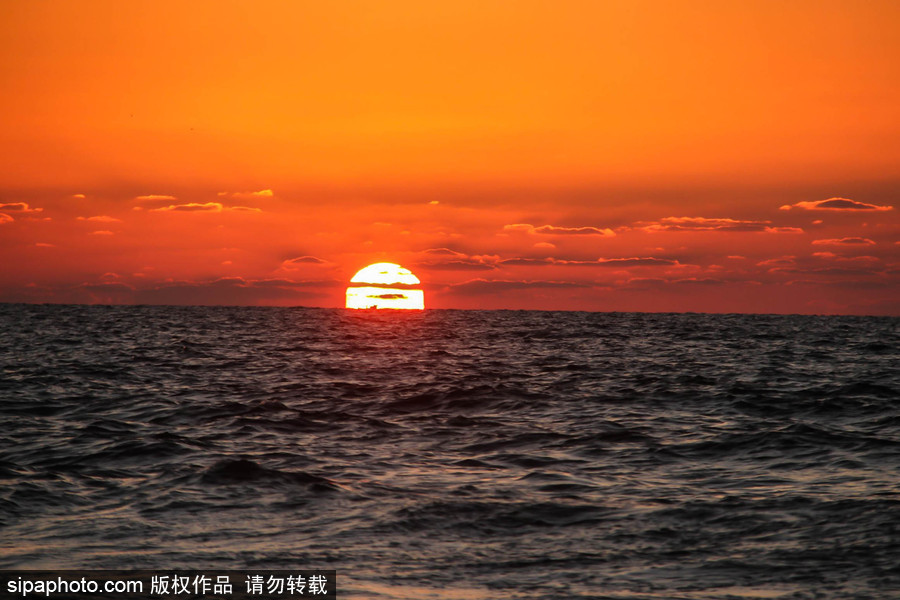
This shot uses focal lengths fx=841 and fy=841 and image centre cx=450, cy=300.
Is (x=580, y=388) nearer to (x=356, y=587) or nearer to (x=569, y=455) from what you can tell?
(x=569, y=455)

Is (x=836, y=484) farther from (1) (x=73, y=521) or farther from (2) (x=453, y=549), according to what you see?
(1) (x=73, y=521)

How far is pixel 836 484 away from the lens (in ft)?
45.4

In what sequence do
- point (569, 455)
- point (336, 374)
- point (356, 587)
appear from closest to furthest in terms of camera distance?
point (356, 587)
point (569, 455)
point (336, 374)

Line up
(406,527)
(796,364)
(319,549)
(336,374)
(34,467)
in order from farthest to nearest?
(796,364) < (336,374) < (34,467) < (406,527) < (319,549)

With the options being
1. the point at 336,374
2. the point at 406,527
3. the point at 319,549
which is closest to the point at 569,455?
the point at 406,527

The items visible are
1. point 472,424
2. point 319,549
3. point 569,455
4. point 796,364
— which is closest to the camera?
point 319,549

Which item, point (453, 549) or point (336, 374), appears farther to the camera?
point (336, 374)

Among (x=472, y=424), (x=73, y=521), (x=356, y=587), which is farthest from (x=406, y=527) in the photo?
(x=472, y=424)

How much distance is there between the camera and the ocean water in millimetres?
9828

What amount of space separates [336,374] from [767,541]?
2431 centimetres

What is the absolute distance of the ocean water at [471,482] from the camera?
9828 mm

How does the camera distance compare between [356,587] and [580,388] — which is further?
[580,388]

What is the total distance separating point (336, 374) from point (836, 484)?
22446 millimetres

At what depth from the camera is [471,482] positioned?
14.1 meters
